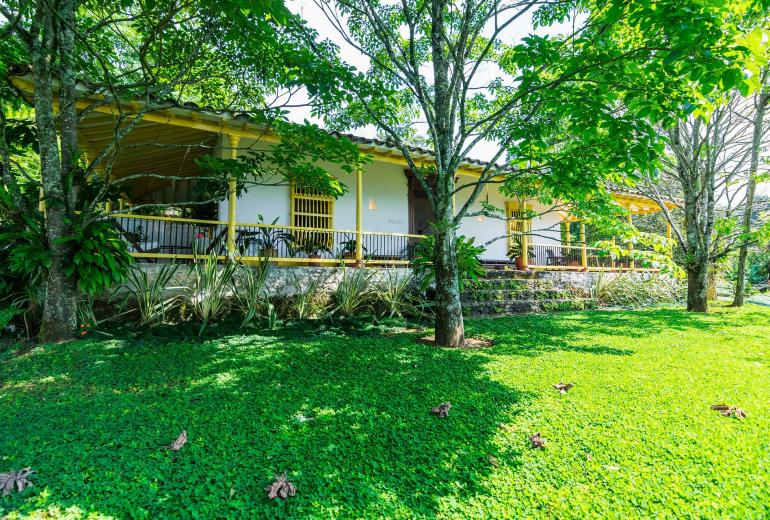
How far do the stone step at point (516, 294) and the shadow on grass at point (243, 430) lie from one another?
3712mm

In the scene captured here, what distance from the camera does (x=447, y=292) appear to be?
4762 millimetres

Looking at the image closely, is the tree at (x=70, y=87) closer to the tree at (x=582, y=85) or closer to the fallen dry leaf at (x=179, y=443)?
the tree at (x=582, y=85)

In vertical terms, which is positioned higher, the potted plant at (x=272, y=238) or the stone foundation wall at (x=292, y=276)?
the potted plant at (x=272, y=238)

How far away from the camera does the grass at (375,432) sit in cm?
187

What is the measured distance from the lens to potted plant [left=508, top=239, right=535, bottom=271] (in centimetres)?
1088

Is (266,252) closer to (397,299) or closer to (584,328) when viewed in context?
(397,299)

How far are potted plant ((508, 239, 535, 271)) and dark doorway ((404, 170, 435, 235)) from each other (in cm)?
260

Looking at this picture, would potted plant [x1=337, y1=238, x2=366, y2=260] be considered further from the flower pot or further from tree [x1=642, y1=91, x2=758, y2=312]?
tree [x1=642, y1=91, x2=758, y2=312]

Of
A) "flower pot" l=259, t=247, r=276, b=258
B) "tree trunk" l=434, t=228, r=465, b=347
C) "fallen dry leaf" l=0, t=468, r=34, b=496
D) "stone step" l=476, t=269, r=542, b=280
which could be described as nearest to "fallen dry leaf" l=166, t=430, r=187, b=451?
"fallen dry leaf" l=0, t=468, r=34, b=496

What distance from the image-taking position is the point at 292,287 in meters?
6.85

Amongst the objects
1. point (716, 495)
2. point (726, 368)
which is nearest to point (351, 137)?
point (726, 368)

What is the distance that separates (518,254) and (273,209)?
7110mm

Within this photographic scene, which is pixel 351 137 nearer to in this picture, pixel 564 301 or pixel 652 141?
pixel 652 141

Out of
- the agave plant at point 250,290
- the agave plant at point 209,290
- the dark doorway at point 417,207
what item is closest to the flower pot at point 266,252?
the agave plant at point 250,290
